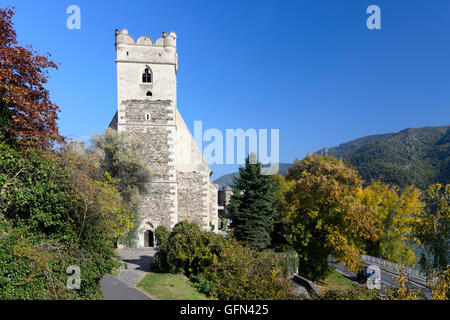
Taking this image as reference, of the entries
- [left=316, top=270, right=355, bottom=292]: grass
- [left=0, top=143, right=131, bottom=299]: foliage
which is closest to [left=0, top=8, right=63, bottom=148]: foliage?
[left=0, top=143, right=131, bottom=299]: foliage

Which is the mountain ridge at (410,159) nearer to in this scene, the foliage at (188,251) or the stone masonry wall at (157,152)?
the stone masonry wall at (157,152)

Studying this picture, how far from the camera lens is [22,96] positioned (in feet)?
27.8

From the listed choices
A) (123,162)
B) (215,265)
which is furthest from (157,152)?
(215,265)

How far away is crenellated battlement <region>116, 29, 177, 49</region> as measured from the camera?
Answer: 19578 mm

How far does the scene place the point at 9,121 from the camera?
8.71 meters

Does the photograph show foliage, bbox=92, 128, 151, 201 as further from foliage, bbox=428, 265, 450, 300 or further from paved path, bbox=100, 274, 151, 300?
foliage, bbox=428, 265, 450, 300

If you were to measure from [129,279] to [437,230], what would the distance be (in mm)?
12642

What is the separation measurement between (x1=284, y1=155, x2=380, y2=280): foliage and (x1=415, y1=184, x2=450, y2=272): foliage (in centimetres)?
550

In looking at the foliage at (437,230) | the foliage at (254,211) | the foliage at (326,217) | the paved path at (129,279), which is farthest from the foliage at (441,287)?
the foliage at (254,211)

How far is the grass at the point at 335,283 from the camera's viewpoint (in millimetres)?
17138

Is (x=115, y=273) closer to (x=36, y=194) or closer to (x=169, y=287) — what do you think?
(x=169, y=287)
